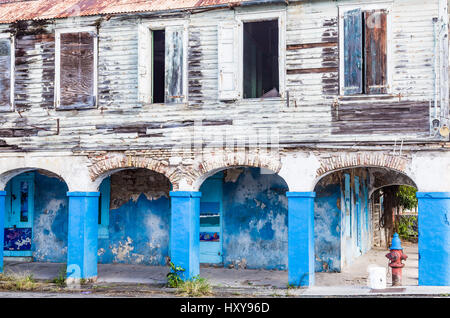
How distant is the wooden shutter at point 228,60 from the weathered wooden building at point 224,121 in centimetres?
3

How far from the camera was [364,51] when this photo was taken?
12055mm

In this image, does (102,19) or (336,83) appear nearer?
(336,83)

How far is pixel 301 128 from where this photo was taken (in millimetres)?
12359

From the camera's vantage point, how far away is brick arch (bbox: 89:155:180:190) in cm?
1310

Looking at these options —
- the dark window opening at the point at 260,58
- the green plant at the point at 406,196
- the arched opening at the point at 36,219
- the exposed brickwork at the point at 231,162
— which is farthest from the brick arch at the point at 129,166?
the green plant at the point at 406,196

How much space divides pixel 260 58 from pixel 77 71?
5538mm

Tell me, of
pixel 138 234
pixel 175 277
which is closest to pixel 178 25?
pixel 175 277

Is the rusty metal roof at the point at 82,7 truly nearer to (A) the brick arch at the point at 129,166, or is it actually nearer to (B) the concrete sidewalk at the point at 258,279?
(A) the brick arch at the point at 129,166

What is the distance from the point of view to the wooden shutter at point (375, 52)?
11859 mm

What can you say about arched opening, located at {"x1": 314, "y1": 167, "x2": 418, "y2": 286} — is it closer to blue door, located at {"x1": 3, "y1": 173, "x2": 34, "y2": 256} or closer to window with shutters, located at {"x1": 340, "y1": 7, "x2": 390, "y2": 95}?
window with shutters, located at {"x1": 340, "y1": 7, "x2": 390, "y2": 95}

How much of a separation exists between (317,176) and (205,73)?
10.9ft

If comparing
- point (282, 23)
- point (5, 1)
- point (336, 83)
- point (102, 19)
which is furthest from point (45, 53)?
point (336, 83)

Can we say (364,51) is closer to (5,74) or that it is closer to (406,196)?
(5,74)
